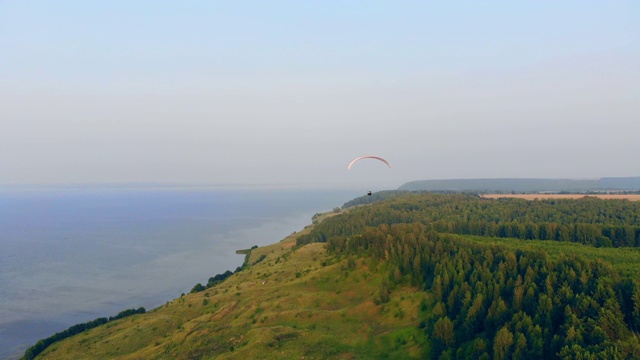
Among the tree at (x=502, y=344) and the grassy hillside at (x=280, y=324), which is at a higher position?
the tree at (x=502, y=344)

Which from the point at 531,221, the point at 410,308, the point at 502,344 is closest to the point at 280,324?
the point at 410,308

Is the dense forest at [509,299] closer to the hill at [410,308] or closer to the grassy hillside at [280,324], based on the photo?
the hill at [410,308]

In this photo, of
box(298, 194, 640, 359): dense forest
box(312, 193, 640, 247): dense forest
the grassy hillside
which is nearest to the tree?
box(298, 194, 640, 359): dense forest

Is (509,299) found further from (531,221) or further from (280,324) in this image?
(531,221)

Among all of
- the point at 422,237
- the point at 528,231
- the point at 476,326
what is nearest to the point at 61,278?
the point at 422,237

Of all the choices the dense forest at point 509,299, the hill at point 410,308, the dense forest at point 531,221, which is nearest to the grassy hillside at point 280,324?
the hill at point 410,308

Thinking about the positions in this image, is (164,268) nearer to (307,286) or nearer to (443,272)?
(307,286)
